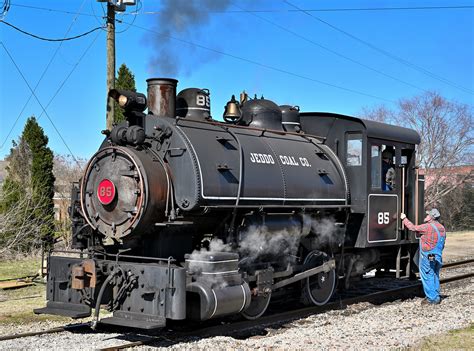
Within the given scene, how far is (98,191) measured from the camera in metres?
7.77

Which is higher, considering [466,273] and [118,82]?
[118,82]

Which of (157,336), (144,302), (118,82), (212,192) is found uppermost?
(118,82)

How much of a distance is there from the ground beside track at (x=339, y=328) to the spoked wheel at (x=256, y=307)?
45 centimetres

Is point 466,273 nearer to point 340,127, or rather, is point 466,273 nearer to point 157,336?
point 340,127

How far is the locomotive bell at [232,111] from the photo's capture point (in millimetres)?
9078

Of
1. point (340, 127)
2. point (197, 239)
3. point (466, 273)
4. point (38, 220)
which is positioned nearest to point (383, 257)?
point (340, 127)

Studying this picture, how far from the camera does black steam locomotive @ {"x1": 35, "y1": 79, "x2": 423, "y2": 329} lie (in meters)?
7.21

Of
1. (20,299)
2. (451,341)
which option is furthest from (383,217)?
(20,299)

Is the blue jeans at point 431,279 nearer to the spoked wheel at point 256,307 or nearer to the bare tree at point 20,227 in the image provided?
the spoked wheel at point 256,307

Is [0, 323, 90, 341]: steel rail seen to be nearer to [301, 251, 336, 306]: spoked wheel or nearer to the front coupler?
the front coupler

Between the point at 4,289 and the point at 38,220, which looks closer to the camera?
the point at 4,289

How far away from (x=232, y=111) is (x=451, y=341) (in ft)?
14.5

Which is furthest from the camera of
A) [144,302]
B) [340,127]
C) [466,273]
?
[466,273]

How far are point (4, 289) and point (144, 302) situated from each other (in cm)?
528
